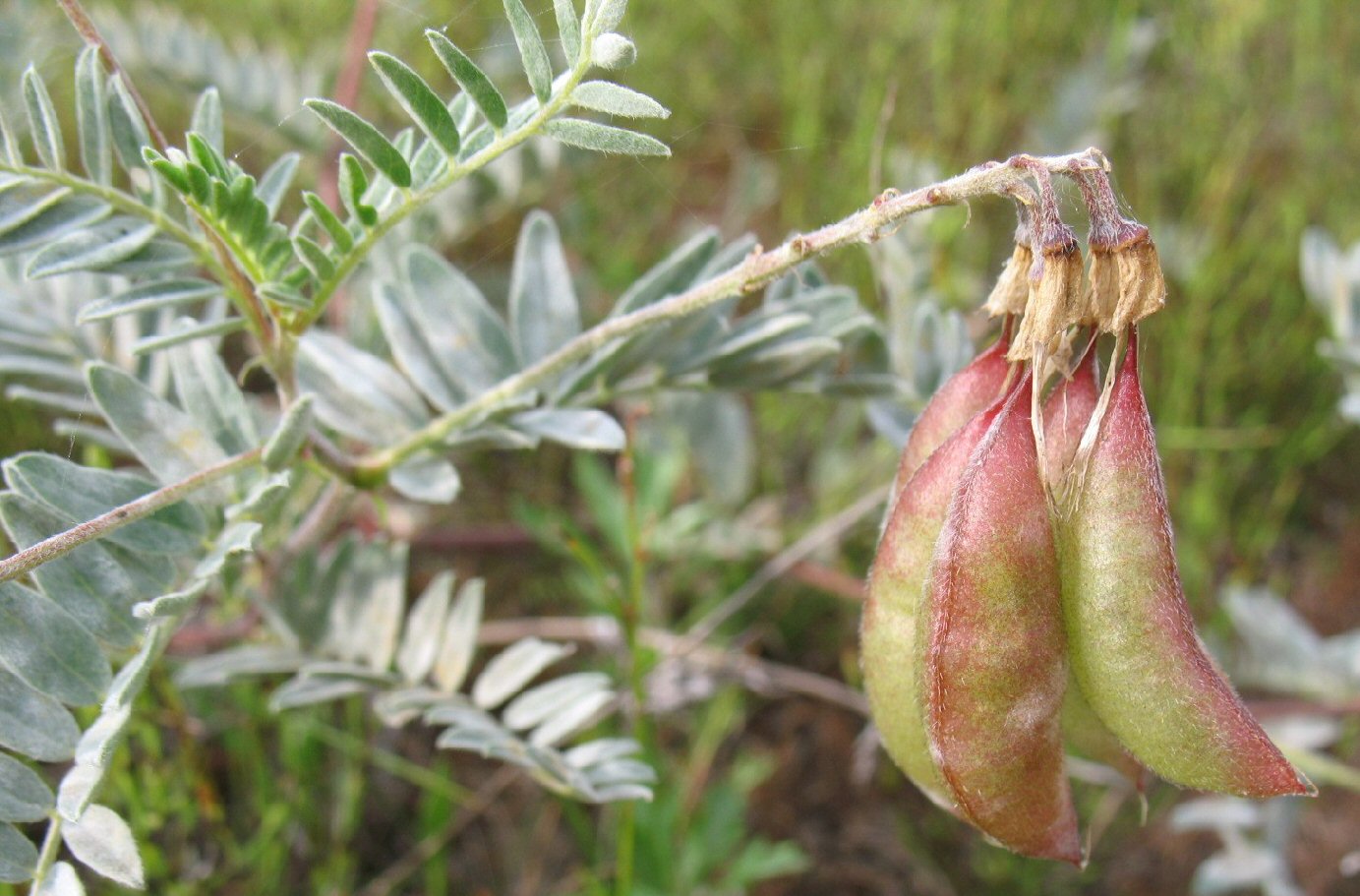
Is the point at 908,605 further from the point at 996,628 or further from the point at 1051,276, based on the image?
the point at 1051,276

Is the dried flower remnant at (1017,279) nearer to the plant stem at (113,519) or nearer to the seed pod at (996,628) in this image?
the seed pod at (996,628)

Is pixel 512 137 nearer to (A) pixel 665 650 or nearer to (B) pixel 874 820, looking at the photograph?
(A) pixel 665 650

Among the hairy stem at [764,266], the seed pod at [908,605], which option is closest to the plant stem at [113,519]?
the hairy stem at [764,266]

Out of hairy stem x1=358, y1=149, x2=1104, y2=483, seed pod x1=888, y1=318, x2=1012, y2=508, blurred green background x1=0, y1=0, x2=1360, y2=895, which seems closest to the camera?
hairy stem x1=358, y1=149, x2=1104, y2=483

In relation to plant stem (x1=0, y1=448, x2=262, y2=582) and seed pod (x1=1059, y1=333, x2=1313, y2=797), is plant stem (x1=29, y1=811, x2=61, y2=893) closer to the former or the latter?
plant stem (x1=0, y1=448, x2=262, y2=582)

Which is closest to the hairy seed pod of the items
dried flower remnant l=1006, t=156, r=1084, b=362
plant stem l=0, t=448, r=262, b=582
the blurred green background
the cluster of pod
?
the cluster of pod

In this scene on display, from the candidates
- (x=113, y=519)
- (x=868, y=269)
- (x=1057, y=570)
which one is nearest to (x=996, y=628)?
(x=1057, y=570)

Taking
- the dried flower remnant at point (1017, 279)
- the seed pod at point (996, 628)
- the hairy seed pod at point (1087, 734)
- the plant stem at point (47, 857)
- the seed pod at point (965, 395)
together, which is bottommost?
the plant stem at point (47, 857)
